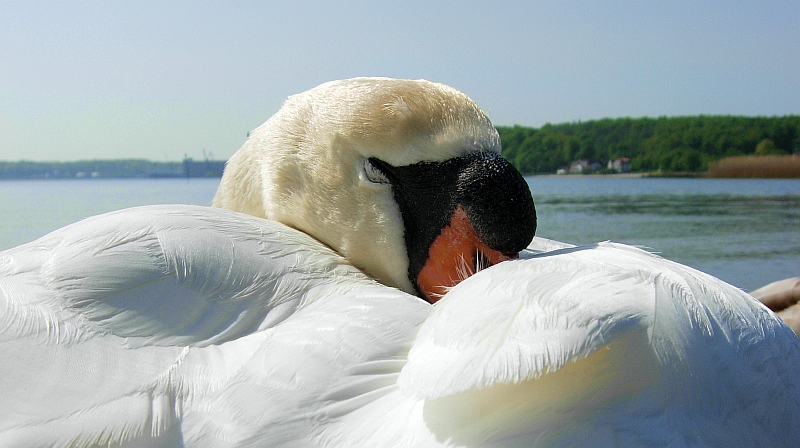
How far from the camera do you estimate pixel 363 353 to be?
1184 mm

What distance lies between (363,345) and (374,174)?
87 centimetres

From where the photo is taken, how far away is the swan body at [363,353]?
3.43 feet

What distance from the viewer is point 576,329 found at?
1.02m

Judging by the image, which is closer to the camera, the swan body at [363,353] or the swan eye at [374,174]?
the swan body at [363,353]

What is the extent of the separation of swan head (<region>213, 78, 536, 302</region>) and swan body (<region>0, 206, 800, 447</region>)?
0.35m

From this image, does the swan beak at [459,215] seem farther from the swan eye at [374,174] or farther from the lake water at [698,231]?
the lake water at [698,231]

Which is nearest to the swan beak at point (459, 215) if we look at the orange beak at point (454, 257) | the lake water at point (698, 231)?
the orange beak at point (454, 257)

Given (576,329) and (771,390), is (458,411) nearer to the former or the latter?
(576,329)

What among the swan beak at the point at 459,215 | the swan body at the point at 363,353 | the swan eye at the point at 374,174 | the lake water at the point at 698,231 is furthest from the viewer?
the lake water at the point at 698,231

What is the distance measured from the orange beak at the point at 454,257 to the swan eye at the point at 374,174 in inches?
10.5

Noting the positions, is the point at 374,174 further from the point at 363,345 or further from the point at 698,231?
the point at 698,231

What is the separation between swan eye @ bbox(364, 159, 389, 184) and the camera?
77.7 inches

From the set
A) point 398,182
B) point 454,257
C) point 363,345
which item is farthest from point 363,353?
point 398,182

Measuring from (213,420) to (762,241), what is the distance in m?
7.56
